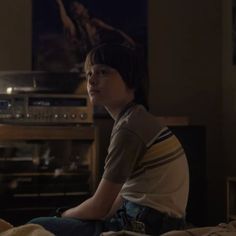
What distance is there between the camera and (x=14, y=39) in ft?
9.59

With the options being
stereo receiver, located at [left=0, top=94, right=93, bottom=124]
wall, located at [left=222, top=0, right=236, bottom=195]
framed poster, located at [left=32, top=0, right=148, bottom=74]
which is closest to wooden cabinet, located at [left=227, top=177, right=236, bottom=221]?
wall, located at [left=222, top=0, right=236, bottom=195]

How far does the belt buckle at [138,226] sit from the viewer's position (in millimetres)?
1047

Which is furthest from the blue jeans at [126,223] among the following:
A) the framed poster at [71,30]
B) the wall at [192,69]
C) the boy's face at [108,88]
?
→ the wall at [192,69]

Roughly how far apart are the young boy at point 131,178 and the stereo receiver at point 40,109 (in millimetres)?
1294

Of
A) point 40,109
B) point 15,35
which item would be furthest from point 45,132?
point 15,35

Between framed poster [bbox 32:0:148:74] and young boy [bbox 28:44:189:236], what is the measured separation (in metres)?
1.82

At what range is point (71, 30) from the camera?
2984 millimetres

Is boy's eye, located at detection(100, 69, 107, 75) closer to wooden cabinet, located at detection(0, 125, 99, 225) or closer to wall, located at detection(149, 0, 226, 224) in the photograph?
wooden cabinet, located at detection(0, 125, 99, 225)

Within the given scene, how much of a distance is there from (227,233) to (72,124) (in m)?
1.76

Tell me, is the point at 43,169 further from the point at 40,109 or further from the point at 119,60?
the point at 119,60

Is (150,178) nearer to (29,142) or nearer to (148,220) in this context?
(148,220)

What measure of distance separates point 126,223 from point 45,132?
1.39 meters

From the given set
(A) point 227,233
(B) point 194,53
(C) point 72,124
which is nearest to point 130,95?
(A) point 227,233

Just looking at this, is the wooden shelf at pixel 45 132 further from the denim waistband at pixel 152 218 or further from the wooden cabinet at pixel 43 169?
the denim waistband at pixel 152 218
